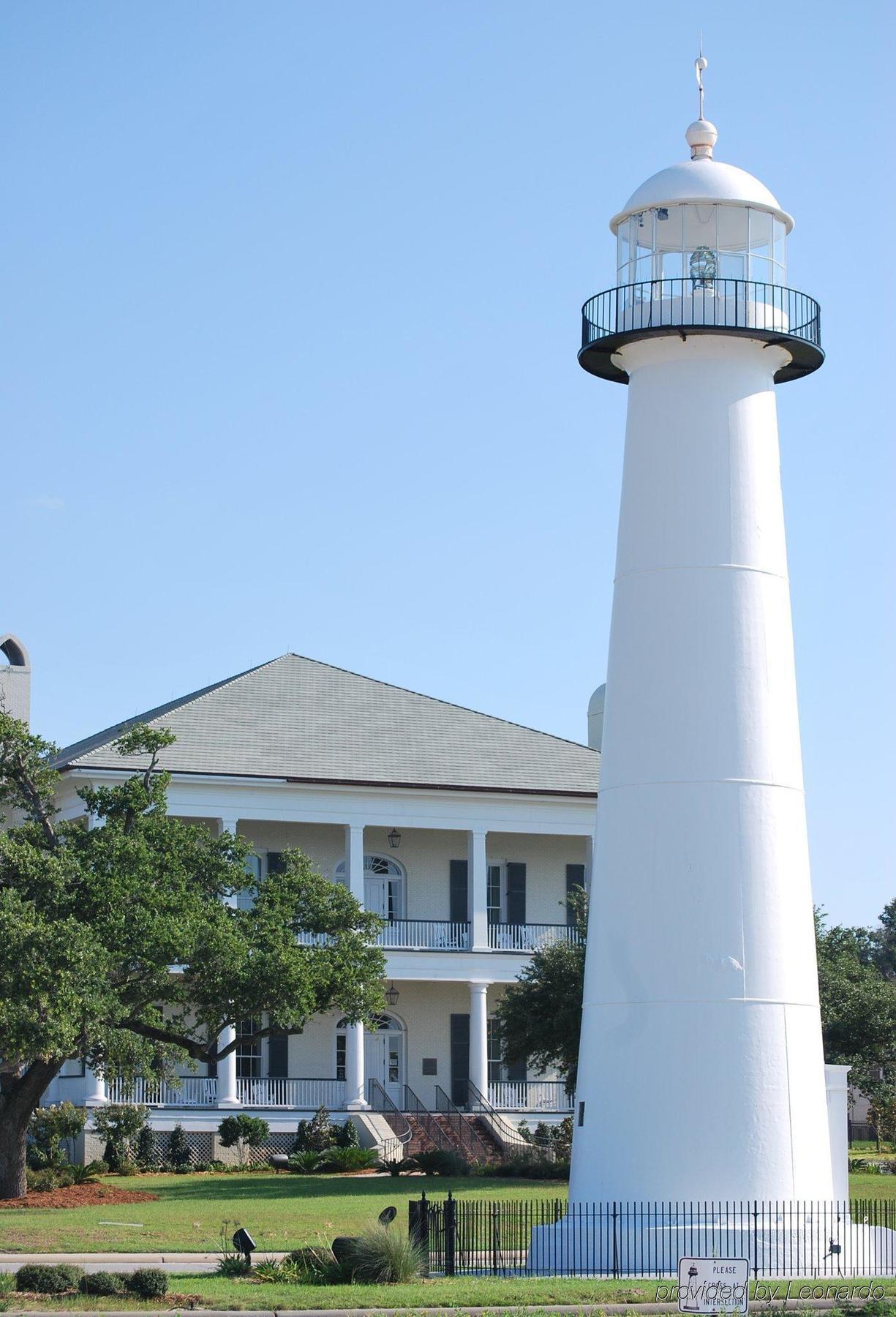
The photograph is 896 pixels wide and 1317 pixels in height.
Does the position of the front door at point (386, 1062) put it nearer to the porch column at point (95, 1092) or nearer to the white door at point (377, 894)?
the white door at point (377, 894)

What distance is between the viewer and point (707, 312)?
23.8 meters

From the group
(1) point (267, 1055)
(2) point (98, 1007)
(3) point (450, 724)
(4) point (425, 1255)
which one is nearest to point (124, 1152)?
(1) point (267, 1055)

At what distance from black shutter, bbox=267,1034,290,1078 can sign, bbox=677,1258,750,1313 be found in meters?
29.7

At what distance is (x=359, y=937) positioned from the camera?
1344 inches

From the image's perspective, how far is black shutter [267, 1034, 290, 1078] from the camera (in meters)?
45.5

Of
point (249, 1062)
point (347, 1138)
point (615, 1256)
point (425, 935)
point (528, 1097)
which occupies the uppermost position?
point (425, 935)

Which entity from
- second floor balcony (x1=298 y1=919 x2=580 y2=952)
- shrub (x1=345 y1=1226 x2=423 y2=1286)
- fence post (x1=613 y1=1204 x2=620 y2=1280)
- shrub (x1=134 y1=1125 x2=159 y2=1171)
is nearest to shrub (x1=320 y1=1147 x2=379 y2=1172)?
shrub (x1=134 y1=1125 x2=159 y2=1171)

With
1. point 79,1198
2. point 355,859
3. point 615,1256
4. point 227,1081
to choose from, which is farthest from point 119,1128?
point 615,1256

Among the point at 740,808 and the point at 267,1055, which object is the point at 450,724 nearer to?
the point at 267,1055

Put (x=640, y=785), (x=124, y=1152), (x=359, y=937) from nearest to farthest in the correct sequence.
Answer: (x=640, y=785) → (x=359, y=937) → (x=124, y=1152)

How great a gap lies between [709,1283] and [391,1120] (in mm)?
28719

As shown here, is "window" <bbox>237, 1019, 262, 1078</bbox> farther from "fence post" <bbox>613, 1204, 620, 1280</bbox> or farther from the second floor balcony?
"fence post" <bbox>613, 1204, 620, 1280</bbox>

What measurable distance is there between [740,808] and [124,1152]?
2095 cm

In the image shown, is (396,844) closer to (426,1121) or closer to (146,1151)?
(426,1121)
